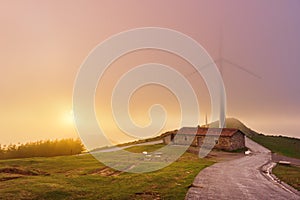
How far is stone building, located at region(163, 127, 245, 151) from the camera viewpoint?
70.2 m

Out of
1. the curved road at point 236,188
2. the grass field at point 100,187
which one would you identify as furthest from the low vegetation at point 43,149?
the curved road at point 236,188

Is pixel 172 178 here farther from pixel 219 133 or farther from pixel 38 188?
pixel 219 133

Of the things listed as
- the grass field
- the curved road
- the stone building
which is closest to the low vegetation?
the stone building

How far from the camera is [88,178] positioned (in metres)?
31.6

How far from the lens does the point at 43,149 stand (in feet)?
270

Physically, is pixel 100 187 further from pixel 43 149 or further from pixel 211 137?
pixel 43 149

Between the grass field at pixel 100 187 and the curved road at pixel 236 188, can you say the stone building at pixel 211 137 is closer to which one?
the curved road at pixel 236 188

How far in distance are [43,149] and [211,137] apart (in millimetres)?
50319

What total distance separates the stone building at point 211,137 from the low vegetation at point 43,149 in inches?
1182

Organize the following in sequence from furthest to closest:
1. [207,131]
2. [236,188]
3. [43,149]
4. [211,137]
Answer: [43,149]
[207,131]
[211,137]
[236,188]

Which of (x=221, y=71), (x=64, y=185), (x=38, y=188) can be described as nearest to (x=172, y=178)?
(x=64, y=185)

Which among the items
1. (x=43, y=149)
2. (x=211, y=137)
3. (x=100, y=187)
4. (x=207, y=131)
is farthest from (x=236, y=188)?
(x=43, y=149)

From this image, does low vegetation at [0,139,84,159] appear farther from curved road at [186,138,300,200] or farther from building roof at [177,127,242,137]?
curved road at [186,138,300,200]

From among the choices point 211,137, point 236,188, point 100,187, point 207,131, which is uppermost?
point 207,131
